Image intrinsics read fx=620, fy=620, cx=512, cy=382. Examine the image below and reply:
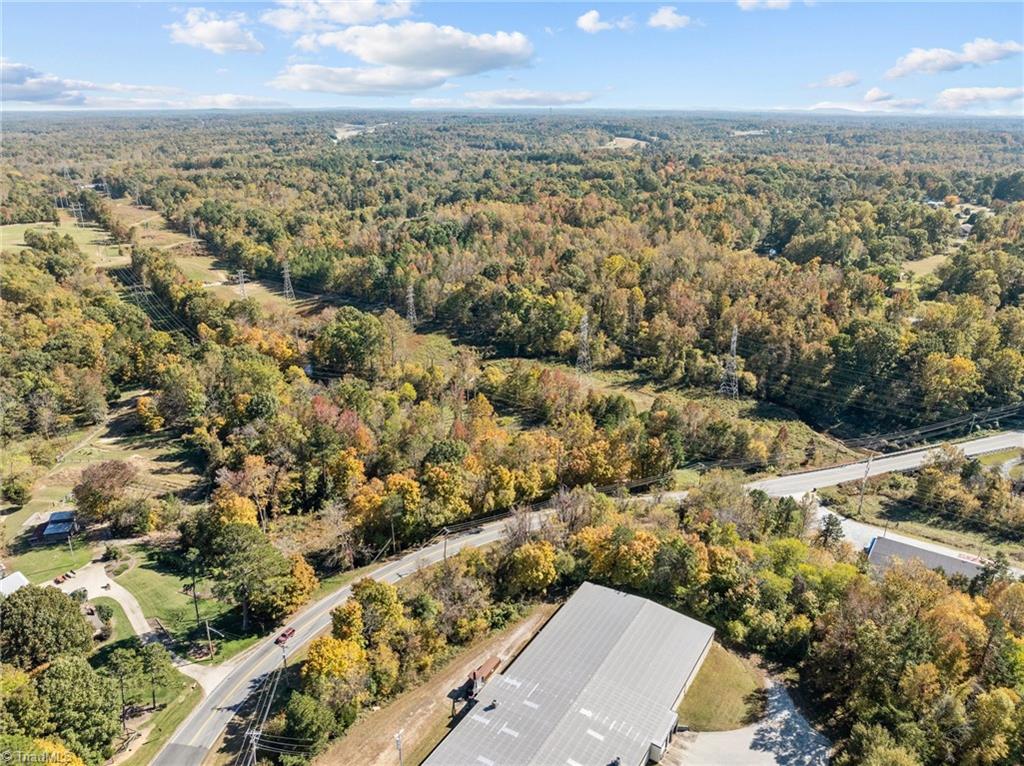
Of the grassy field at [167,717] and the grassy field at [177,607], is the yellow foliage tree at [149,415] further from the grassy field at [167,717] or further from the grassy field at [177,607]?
the grassy field at [167,717]

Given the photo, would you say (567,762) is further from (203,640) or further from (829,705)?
(203,640)

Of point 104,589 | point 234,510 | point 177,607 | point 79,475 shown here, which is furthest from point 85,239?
point 177,607

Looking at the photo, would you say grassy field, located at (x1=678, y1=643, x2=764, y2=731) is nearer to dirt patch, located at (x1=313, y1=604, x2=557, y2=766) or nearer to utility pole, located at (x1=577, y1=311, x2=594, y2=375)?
dirt patch, located at (x1=313, y1=604, x2=557, y2=766)

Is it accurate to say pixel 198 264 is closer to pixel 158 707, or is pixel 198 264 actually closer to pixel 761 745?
pixel 158 707

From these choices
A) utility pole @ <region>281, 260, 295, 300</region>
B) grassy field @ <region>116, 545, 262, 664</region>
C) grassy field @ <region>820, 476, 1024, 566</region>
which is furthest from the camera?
utility pole @ <region>281, 260, 295, 300</region>

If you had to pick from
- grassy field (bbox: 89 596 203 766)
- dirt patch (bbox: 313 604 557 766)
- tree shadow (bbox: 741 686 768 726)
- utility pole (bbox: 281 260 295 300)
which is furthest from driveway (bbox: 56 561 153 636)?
utility pole (bbox: 281 260 295 300)

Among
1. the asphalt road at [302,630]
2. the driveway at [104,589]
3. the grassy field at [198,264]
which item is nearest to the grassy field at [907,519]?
the asphalt road at [302,630]
